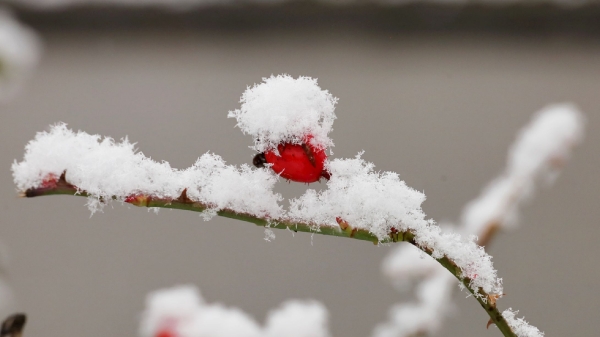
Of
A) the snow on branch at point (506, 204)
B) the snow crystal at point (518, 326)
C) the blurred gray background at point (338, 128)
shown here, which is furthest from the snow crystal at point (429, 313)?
the blurred gray background at point (338, 128)

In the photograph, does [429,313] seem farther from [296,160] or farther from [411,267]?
[296,160]

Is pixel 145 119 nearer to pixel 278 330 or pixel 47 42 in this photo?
pixel 47 42

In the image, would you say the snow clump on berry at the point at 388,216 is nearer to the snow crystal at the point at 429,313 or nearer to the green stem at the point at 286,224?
the green stem at the point at 286,224

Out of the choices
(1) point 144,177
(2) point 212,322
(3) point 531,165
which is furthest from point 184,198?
(3) point 531,165

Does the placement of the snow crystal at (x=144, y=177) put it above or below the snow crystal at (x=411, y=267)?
below

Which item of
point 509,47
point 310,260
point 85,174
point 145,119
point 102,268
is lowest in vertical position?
point 85,174

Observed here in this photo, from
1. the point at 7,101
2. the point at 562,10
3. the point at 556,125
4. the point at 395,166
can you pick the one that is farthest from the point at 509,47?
the point at 7,101
